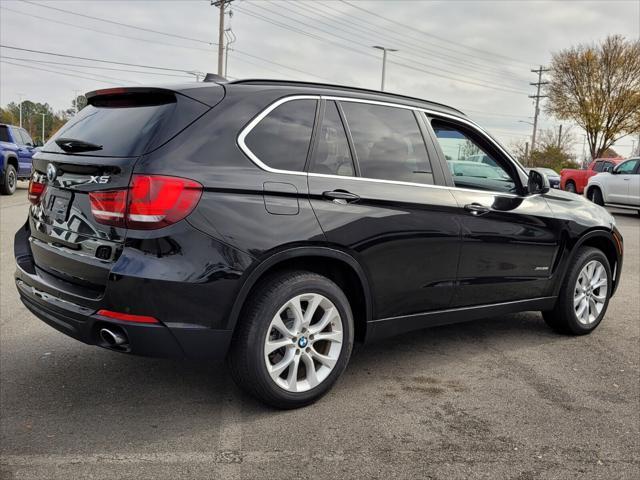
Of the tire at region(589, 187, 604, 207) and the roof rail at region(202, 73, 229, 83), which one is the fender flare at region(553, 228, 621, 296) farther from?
the tire at region(589, 187, 604, 207)

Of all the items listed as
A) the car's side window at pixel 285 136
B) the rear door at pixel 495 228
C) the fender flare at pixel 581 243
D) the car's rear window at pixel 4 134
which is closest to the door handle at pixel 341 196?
the car's side window at pixel 285 136

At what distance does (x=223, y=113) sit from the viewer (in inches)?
123

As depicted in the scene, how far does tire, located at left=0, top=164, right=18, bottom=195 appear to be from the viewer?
51.2 feet

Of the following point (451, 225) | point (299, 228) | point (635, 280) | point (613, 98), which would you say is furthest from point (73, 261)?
point (613, 98)

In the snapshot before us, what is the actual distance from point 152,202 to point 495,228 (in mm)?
2420

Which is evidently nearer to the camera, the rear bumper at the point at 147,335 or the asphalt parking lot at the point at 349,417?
the asphalt parking lot at the point at 349,417

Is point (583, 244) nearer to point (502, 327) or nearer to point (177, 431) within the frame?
point (502, 327)

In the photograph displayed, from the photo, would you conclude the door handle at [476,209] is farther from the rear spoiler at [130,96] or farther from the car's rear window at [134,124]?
the rear spoiler at [130,96]

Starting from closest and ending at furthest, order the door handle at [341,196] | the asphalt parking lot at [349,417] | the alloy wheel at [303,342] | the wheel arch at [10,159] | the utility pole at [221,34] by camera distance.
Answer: the asphalt parking lot at [349,417] → the alloy wheel at [303,342] → the door handle at [341,196] → the wheel arch at [10,159] → the utility pole at [221,34]

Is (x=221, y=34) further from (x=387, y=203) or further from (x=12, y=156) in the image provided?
(x=387, y=203)

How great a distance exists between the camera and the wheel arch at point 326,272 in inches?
→ 119

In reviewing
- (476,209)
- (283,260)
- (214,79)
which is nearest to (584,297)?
(476,209)

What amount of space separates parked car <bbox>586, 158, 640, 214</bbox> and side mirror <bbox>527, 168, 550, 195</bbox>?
1435cm

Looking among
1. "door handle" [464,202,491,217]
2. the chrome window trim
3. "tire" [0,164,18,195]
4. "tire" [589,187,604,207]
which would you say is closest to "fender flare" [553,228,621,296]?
the chrome window trim
